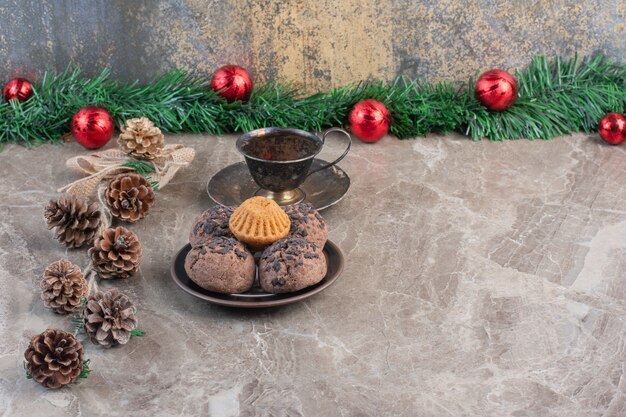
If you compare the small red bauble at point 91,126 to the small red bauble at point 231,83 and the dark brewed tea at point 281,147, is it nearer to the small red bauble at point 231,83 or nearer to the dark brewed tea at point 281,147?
the small red bauble at point 231,83

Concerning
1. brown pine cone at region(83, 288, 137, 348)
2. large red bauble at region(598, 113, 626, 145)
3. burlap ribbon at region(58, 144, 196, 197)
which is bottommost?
burlap ribbon at region(58, 144, 196, 197)

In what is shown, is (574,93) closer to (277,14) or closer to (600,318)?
(277,14)

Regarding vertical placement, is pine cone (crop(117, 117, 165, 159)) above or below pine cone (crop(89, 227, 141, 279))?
below

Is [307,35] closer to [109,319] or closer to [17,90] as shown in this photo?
[17,90]

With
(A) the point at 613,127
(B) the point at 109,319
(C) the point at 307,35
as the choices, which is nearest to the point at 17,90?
(C) the point at 307,35

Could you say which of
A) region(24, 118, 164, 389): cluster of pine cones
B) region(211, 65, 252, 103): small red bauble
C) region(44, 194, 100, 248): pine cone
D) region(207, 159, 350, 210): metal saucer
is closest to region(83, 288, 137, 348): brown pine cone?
region(24, 118, 164, 389): cluster of pine cones

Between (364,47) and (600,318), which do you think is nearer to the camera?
(600,318)

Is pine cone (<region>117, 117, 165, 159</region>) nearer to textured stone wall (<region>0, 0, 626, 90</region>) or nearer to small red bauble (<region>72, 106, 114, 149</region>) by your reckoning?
small red bauble (<region>72, 106, 114, 149</region>)

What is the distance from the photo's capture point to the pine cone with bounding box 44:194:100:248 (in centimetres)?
146

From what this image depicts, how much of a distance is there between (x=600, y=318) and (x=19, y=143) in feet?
4.17

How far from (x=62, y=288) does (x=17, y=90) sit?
2.60 feet

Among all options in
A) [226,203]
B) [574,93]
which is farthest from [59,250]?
[574,93]

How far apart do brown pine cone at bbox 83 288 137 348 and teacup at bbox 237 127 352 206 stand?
41 centimetres

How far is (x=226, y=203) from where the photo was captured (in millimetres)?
1575
